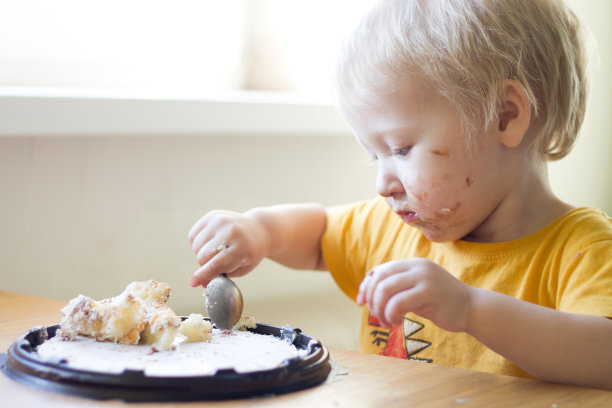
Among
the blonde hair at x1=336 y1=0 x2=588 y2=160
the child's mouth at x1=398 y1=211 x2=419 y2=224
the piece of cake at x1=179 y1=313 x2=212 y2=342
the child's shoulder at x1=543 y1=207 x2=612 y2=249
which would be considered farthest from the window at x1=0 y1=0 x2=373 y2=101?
the piece of cake at x1=179 y1=313 x2=212 y2=342

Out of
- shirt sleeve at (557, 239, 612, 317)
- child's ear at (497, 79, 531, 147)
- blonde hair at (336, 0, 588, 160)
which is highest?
blonde hair at (336, 0, 588, 160)

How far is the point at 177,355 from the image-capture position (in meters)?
0.58

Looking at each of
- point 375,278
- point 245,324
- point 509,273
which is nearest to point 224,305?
point 245,324

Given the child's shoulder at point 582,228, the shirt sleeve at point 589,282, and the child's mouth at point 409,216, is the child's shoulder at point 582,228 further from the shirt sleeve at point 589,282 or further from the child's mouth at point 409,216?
the child's mouth at point 409,216

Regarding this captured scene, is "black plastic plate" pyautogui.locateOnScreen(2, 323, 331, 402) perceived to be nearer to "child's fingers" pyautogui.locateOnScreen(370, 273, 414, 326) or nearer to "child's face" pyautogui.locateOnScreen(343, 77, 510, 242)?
"child's fingers" pyautogui.locateOnScreen(370, 273, 414, 326)

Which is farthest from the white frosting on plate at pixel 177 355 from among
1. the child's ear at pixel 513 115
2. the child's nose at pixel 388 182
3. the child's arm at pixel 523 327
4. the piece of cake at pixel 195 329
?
the child's ear at pixel 513 115

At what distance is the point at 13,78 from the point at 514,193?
2.48 feet

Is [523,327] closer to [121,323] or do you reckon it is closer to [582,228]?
[582,228]

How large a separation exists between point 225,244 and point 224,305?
20cm

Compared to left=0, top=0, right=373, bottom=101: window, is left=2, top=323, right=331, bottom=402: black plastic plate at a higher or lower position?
lower

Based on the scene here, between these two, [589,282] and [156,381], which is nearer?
[156,381]

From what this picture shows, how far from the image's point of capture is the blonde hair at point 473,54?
0.83 meters

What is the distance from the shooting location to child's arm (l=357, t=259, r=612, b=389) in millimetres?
663

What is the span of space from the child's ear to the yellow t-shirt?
0.37 feet
